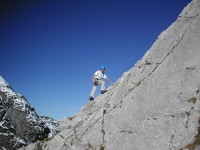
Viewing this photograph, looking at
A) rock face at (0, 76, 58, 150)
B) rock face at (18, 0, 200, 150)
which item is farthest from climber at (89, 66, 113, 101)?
rock face at (0, 76, 58, 150)

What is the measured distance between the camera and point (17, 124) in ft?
102

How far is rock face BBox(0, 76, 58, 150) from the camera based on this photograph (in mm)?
29109

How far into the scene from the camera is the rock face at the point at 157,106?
12.8 metres

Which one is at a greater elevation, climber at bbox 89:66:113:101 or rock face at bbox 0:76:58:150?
climber at bbox 89:66:113:101

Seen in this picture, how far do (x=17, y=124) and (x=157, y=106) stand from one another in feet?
86.1

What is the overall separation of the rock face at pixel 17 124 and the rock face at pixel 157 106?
1301cm

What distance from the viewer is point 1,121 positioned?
3034 centimetres

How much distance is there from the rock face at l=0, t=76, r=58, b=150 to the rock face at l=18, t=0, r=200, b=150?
512 inches

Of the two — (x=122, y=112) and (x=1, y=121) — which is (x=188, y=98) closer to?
(x=122, y=112)

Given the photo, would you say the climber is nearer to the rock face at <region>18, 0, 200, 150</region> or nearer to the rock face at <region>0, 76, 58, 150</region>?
the rock face at <region>18, 0, 200, 150</region>

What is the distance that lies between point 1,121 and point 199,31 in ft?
104

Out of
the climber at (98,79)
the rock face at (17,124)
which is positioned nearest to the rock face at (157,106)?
the climber at (98,79)

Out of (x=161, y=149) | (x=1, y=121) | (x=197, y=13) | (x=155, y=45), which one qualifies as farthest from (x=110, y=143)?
(x=1, y=121)

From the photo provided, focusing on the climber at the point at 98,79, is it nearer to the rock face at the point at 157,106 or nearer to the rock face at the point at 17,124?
the rock face at the point at 157,106
